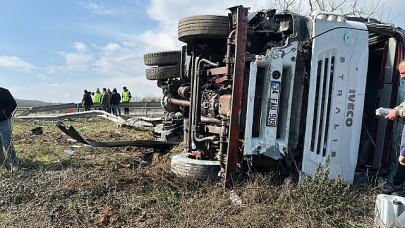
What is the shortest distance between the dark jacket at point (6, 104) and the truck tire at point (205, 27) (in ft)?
9.43

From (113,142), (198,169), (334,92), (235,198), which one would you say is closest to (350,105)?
(334,92)

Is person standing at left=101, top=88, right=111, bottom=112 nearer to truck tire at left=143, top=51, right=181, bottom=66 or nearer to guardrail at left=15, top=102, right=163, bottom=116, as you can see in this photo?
guardrail at left=15, top=102, right=163, bottom=116

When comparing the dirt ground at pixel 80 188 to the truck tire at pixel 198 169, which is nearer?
the dirt ground at pixel 80 188

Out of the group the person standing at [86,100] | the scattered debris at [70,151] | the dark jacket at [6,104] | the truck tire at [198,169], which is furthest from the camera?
the person standing at [86,100]

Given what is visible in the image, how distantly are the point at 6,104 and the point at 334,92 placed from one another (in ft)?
15.0

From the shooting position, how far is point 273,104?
12.8 feet

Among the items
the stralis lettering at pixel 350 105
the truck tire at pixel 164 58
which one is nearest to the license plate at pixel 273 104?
the stralis lettering at pixel 350 105

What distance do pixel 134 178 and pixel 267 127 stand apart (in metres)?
1.58

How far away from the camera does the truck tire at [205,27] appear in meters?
4.55

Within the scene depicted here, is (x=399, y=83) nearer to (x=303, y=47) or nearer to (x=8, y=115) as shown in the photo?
(x=303, y=47)

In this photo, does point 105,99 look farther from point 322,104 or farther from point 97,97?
point 322,104

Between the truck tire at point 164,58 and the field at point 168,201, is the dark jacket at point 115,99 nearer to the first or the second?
the truck tire at point 164,58

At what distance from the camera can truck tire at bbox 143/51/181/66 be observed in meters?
6.34

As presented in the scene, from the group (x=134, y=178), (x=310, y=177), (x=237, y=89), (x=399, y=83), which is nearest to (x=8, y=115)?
(x=134, y=178)
